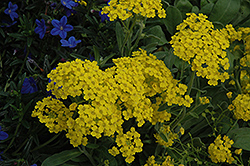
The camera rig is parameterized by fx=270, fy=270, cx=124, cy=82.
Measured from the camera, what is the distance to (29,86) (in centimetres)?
180

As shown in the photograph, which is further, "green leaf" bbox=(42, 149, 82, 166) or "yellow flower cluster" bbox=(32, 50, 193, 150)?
"green leaf" bbox=(42, 149, 82, 166)

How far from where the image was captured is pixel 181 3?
2.56 meters

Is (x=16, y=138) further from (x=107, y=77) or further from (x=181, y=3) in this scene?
(x=181, y=3)

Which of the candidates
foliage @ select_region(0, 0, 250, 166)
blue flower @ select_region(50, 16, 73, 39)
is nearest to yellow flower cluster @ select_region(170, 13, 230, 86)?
foliage @ select_region(0, 0, 250, 166)

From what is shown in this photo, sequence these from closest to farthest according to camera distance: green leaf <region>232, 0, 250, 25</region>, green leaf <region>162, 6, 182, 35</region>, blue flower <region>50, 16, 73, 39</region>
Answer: blue flower <region>50, 16, 73, 39</region>
green leaf <region>162, 6, 182, 35</region>
green leaf <region>232, 0, 250, 25</region>

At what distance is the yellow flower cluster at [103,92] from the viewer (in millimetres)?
1229

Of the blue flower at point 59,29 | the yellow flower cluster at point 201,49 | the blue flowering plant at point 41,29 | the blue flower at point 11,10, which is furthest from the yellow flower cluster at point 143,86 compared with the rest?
the blue flower at point 11,10

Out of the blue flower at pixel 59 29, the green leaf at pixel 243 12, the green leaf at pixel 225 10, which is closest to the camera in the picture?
the blue flower at pixel 59 29

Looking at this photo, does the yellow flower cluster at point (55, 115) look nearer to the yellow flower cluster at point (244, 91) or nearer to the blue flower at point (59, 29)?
the blue flower at point (59, 29)

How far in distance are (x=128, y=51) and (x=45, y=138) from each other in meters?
0.86

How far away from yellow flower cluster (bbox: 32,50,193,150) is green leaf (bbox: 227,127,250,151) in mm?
663

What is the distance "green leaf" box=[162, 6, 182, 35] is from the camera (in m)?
2.43

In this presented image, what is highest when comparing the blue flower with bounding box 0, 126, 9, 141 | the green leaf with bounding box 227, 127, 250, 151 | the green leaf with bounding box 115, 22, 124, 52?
the green leaf with bounding box 115, 22, 124, 52

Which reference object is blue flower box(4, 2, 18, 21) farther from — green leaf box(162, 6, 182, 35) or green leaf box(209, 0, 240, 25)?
green leaf box(209, 0, 240, 25)
